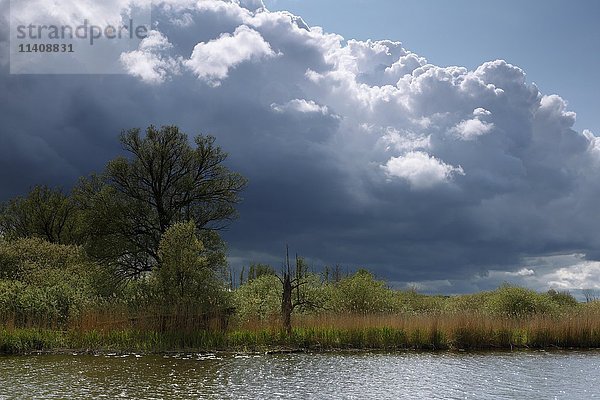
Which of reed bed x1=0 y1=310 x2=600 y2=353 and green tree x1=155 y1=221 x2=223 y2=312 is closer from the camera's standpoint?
reed bed x1=0 y1=310 x2=600 y2=353

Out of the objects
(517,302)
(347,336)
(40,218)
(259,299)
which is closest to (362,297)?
(259,299)

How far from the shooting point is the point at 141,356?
93.9 ft

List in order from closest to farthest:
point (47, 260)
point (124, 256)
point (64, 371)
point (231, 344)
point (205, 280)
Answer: point (64, 371) → point (231, 344) → point (205, 280) → point (124, 256) → point (47, 260)

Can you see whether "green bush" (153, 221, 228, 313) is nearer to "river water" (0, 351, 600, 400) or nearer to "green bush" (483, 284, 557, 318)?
"river water" (0, 351, 600, 400)

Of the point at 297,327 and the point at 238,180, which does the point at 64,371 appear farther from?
the point at 238,180

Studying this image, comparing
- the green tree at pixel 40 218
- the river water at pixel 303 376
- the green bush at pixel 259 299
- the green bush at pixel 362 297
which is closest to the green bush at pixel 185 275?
the green bush at pixel 259 299

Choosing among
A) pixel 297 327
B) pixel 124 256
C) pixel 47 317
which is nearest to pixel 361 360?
pixel 297 327

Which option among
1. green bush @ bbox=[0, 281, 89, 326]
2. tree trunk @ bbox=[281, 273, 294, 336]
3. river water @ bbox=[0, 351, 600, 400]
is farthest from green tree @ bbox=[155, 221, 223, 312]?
river water @ bbox=[0, 351, 600, 400]

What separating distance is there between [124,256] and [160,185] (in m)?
6.14

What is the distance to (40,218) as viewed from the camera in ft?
239

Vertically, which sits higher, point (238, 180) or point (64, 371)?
point (238, 180)

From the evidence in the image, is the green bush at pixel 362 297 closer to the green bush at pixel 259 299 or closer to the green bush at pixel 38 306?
the green bush at pixel 259 299

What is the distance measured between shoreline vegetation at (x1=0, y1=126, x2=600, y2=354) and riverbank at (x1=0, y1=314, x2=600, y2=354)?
58 mm

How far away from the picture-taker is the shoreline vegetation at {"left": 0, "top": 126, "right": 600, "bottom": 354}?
31688 millimetres
